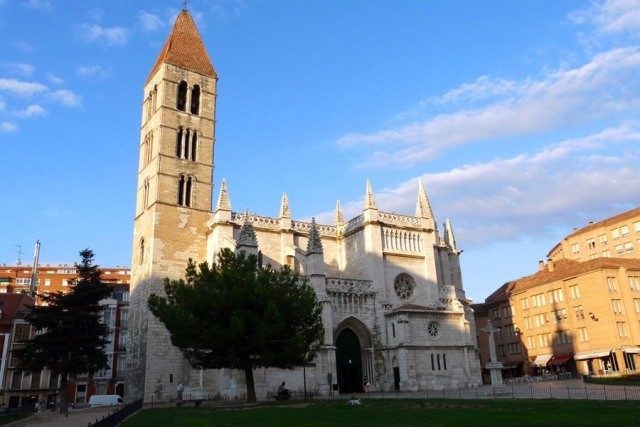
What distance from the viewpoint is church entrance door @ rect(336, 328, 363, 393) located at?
36594 mm

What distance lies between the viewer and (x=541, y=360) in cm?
5303

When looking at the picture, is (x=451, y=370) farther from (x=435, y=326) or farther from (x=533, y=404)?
(x=533, y=404)

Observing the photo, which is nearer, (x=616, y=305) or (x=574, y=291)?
(x=616, y=305)

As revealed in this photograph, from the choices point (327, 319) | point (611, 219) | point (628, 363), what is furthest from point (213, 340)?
point (611, 219)

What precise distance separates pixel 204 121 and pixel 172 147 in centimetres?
390

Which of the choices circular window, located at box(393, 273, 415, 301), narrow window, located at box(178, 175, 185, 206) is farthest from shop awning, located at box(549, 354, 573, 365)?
narrow window, located at box(178, 175, 185, 206)

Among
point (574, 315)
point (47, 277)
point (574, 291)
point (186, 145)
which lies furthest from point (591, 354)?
point (47, 277)

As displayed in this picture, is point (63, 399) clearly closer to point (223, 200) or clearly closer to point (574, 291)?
point (223, 200)

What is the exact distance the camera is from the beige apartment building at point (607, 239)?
6253 cm

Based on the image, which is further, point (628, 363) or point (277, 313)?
point (628, 363)

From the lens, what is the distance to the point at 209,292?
24.8 metres

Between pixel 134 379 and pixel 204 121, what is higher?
pixel 204 121

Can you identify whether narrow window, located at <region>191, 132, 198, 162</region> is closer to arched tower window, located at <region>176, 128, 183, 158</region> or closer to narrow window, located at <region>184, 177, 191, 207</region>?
arched tower window, located at <region>176, 128, 183, 158</region>

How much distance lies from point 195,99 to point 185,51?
4273 millimetres
